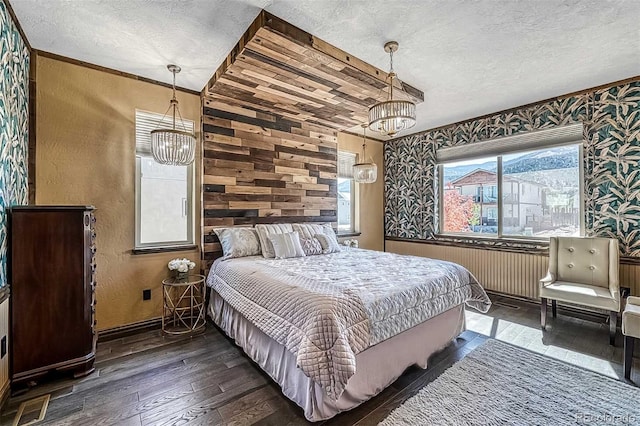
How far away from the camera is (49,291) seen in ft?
7.05

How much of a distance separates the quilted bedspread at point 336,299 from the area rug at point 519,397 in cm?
48

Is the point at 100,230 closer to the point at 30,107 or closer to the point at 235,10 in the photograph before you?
the point at 30,107

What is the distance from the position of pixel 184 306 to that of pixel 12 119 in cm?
232

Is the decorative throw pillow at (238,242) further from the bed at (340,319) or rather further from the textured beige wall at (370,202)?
the textured beige wall at (370,202)

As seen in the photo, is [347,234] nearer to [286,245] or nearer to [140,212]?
[286,245]

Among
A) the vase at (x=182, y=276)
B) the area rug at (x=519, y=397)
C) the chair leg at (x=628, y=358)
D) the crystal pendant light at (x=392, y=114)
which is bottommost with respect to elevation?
the area rug at (x=519, y=397)

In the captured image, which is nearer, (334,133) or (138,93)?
(138,93)

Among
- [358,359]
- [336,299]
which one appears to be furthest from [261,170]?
[358,359]

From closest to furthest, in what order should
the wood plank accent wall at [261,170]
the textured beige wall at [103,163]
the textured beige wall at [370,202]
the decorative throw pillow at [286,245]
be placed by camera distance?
1. the textured beige wall at [103,163]
2. the decorative throw pillow at [286,245]
3. the wood plank accent wall at [261,170]
4. the textured beige wall at [370,202]

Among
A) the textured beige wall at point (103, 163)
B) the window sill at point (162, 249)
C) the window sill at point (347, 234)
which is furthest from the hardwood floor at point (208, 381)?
the window sill at point (347, 234)

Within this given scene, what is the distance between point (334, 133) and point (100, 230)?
11.7ft

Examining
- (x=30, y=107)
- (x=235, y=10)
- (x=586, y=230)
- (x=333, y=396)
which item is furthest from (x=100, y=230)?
(x=586, y=230)

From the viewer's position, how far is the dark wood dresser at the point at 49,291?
2049 mm

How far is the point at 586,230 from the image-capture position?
351cm
